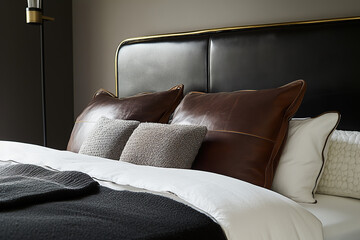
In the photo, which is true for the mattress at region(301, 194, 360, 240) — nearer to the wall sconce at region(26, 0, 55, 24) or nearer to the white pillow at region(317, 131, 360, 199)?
the white pillow at region(317, 131, 360, 199)

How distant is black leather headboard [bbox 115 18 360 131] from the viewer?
2463 mm

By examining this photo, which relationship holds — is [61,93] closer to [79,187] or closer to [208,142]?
[208,142]

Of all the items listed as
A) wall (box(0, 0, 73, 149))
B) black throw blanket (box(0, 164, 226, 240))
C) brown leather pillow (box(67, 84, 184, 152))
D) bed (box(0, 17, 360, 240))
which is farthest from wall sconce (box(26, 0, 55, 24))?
black throw blanket (box(0, 164, 226, 240))

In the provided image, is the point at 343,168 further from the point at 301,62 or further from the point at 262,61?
the point at 262,61

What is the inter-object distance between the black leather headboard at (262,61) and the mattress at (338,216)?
48 cm

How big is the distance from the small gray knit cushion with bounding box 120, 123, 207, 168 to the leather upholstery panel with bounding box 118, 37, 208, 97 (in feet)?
2.72

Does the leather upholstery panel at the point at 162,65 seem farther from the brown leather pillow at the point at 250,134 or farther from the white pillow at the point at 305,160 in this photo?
the white pillow at the point at 305,160

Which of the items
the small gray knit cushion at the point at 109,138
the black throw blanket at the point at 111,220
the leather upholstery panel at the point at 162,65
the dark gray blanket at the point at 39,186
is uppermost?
the leather upholstery panel at the point at 162,65

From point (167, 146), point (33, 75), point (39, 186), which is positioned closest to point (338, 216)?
point (167, 146)

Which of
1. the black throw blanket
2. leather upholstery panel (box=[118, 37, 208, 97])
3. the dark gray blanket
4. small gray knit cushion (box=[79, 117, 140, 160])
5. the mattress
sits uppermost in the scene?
leather upholstery panel (box=[118, 37, 208, 97])

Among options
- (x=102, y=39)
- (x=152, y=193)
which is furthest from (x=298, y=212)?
(x=102, y=39)

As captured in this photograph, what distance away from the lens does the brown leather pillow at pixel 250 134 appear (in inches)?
83.9

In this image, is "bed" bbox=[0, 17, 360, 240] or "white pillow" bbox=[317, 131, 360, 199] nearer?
"bed" bbox=[0, 17, 360, 240]

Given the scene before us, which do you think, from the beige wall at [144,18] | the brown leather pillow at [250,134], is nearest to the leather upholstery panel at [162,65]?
the beige wall at [144,18]
